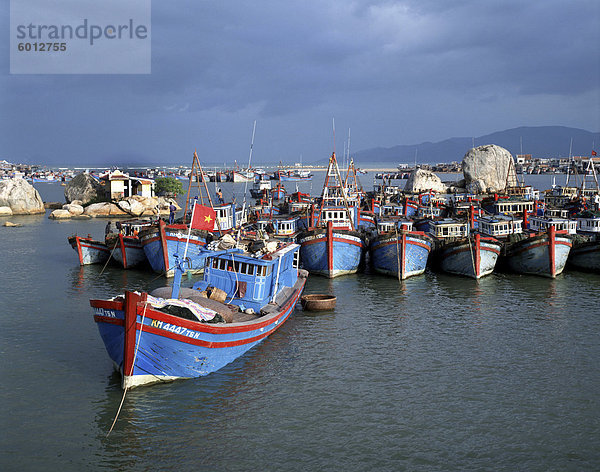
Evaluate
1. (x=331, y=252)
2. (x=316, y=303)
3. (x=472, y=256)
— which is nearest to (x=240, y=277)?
(x=316, y=303)

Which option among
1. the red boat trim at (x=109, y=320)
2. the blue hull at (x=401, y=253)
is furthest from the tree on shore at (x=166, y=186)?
the red boat trim at (x=109, y=320)

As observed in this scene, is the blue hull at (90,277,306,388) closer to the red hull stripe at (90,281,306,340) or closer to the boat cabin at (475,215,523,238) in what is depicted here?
the red hull stripe at (90,281,306,340)

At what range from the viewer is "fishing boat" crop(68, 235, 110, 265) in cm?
4484

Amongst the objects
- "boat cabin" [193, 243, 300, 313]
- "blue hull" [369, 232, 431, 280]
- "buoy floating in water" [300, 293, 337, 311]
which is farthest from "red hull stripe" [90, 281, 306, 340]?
"blue hull" [369, 232, 431, 280]

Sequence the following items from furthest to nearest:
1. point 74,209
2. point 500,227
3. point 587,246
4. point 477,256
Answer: point 74,209, point 500,227, point 587,246, point 477,256

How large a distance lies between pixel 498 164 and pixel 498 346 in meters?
122

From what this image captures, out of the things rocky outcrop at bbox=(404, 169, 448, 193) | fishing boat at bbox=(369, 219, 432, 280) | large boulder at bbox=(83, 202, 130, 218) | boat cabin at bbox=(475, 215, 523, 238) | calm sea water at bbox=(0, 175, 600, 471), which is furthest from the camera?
rocky outcrop at bbox=(404, 169, 448, 193)

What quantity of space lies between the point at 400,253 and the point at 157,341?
79.8 ft

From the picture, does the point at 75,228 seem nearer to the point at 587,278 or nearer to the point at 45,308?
the point at 45,308

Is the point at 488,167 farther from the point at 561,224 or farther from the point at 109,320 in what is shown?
the point at 109,320

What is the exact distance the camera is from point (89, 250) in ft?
148

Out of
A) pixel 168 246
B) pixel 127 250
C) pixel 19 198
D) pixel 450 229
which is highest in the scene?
pixel 19 198

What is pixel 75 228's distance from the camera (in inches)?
2825

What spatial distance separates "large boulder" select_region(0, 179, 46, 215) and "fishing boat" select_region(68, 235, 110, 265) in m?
50.9
